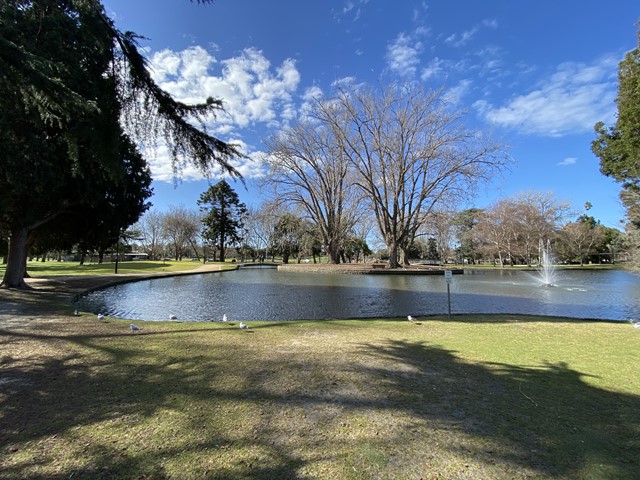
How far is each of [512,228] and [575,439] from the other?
4866 cm

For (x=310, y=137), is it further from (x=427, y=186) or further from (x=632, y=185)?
(x=632, y=185)

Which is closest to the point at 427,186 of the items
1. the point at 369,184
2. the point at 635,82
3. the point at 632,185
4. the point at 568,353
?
the point at 369,184

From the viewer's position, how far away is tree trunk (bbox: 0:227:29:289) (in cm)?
1378

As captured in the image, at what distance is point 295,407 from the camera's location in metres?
3.22

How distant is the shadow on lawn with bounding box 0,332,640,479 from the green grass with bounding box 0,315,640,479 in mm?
14

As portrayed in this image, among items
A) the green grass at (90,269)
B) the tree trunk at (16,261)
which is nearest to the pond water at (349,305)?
the tree trunk at (16,261)

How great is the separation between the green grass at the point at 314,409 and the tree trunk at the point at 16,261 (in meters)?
10.3

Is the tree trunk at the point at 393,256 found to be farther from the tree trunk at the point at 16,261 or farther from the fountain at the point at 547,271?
the tree trunk at the point at 16,261

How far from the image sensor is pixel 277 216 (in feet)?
127

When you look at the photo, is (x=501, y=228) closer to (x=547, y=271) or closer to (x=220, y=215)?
(x=547, y=271)

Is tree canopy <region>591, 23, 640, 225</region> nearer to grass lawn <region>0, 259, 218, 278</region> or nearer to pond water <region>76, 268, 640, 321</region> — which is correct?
pond water <region>76, 268, 640, 321</region>

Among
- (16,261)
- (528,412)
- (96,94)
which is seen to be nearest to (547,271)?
(528,412)

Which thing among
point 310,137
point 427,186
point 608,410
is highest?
point 310,137

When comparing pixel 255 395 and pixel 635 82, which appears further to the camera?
pixel 635 82
